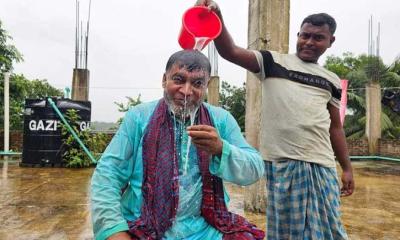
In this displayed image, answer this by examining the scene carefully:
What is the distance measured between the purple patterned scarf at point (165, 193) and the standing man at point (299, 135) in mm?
606

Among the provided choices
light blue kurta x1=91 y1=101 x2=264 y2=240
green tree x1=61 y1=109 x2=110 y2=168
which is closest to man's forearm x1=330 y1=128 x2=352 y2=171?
light blue kurta x1=91 y1=101 x2=264 y2=240

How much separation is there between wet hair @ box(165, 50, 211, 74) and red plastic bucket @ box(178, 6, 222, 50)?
106mm

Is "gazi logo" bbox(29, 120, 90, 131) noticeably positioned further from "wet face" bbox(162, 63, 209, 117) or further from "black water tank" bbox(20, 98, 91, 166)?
"wet face" bbox(162, 63, 209, 117)

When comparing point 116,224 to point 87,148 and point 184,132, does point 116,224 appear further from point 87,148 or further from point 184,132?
point 87,148

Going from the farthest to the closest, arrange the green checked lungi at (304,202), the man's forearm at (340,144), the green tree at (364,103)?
the green tree at (364,103) → the man's forearm at (340,144) → the green checked lungi at (304,202)

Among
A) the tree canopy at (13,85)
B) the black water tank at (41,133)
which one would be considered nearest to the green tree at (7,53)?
the tree canopy at (13,85)

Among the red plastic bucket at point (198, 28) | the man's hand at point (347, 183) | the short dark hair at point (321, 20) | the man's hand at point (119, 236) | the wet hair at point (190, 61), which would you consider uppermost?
the short dark hair at point (321, 20)

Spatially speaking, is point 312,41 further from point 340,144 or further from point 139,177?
point 139,177

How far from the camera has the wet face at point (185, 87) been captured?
4.15ft

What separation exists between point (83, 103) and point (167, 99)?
20.2 feet

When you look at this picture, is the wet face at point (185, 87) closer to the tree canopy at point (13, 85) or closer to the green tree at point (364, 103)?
the tree canopy at point (13, 85)

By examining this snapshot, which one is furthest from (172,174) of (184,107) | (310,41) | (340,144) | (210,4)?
(340,144)

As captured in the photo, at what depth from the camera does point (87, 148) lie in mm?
7172

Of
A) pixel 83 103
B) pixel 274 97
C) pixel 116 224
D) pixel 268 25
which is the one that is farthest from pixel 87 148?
pixel 116 224
